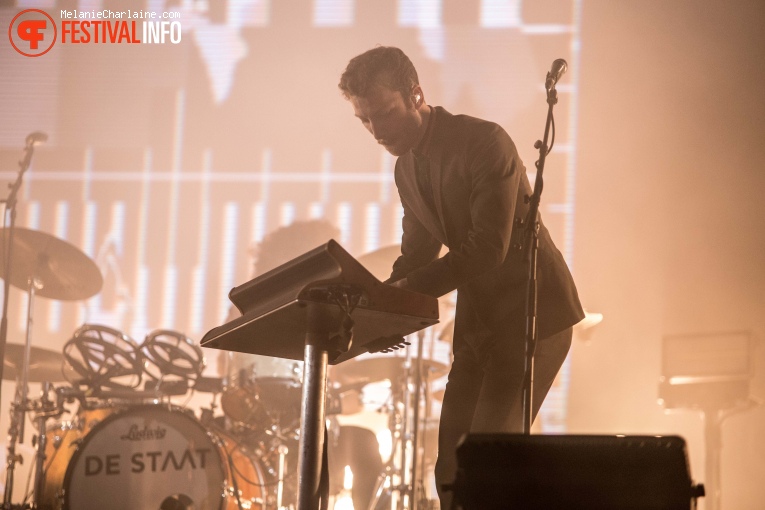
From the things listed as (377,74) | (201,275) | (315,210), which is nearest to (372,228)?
(315,210)

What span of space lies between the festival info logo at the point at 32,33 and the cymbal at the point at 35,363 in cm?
226

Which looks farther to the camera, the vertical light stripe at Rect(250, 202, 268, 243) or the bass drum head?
the vertical light stripe at Rect(250, 202, 268, 243)

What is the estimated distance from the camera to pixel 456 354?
2.53m

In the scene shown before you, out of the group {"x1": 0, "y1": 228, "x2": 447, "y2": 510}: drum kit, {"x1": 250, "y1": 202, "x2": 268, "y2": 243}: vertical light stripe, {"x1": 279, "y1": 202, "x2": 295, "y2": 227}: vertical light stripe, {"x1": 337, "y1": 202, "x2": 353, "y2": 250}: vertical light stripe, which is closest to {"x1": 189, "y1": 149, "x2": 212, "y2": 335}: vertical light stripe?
{"x1": 250, "y1": 202, "x2": 268, "y2": 243}: vertical light stripe

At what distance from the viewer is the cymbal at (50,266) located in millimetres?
5082

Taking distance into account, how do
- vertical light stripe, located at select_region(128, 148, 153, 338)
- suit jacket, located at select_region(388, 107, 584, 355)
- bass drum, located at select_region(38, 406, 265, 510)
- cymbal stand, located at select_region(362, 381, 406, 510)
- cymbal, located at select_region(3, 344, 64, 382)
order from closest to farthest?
suit jacket, located at select_region(388, 107, 584, 355) < bass drum, located at select_region(38, 406, 265, 510) < cymbal stand, located at select_region(362, 381, 406, 510) < cymbal, located at select_region(3, 344, 64, 382) < vertical light stripe, located at select_region(128, 148, 153, 338)

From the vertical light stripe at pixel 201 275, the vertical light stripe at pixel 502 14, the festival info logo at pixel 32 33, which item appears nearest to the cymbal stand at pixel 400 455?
the vertical light stripe at pixel 201 275

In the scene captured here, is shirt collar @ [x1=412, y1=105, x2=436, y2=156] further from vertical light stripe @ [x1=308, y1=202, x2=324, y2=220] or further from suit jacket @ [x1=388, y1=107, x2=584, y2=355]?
vertical light stripe @ [x1=308, y1=202, x2=324, y2=220]

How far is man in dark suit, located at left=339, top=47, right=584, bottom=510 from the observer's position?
7.71 ft

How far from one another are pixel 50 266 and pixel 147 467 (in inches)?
58.5

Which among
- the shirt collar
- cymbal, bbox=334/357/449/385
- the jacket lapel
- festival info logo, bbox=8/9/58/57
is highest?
festival info logo, bbox=8/9/58/57

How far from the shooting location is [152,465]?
4559 mm

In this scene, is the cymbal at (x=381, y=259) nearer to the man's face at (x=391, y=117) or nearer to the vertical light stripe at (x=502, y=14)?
the vertical light stripe at (x=502, y=14)

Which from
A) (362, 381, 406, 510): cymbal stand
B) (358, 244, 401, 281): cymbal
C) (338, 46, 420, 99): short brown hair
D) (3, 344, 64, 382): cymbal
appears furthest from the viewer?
(3, 344, 64, 382): cymbal
